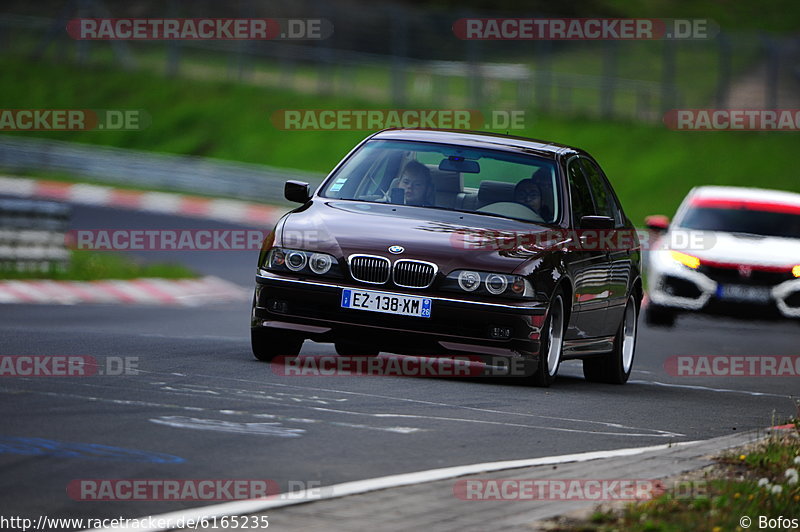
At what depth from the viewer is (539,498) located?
21.7ft

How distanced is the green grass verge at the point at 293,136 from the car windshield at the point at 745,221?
15620 mm

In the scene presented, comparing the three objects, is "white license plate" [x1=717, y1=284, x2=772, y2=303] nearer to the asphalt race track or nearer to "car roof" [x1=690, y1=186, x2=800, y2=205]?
"car roof" [x1=690, y1=186, x2=800, y2=205]

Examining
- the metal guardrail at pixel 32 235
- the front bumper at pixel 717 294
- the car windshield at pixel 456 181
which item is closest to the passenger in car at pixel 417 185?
the car windshield at pixel 456 181

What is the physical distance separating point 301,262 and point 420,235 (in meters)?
0.79

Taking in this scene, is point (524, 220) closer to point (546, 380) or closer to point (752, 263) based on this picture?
point (546, 380)

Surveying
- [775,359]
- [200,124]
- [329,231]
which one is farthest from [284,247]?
[200,124]

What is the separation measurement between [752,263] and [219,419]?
1170 cm

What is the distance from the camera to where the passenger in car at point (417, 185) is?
11.1 metres

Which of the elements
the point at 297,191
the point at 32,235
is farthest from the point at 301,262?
the point at 32,235

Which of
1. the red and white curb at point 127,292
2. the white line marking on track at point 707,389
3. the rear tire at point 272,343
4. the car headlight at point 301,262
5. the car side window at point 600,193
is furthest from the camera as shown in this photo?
the red and white curb at point 127,292

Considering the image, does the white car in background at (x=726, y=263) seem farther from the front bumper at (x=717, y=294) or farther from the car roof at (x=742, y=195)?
the car roof at (x=742, y=195)

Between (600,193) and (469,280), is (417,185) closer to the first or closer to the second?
(469,280)

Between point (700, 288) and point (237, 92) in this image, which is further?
point (237, 92)

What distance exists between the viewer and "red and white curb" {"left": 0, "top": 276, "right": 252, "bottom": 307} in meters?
19.7
